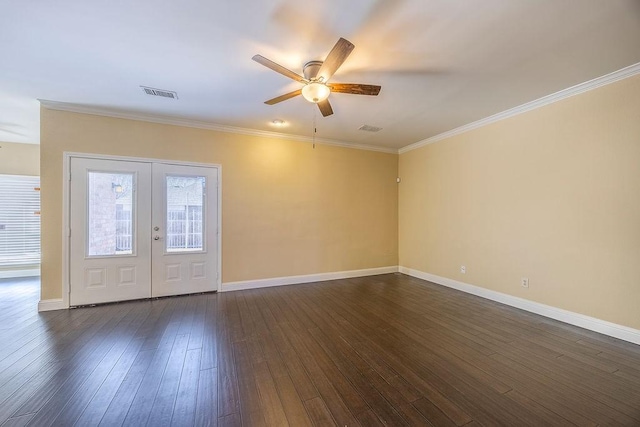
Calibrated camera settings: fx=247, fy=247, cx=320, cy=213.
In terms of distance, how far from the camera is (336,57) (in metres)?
2.09

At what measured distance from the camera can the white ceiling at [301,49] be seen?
1.91m

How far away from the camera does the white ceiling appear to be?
1.91m

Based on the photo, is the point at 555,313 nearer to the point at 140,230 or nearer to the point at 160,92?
the point at 160,92

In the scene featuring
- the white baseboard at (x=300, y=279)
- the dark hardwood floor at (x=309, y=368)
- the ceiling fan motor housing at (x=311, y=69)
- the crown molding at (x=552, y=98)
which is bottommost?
the dark hardwood floor at (x=309, y=368)

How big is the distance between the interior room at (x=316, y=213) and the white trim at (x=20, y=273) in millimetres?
29

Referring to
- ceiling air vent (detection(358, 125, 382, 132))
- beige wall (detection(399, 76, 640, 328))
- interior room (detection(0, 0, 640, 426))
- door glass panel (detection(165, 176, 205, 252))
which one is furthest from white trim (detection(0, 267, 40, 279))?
beige wall (detection(399, 76, 640, 328))

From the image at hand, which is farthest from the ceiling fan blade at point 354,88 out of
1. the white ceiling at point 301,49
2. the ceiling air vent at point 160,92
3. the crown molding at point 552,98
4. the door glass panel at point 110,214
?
the door glass panel at point 110,214

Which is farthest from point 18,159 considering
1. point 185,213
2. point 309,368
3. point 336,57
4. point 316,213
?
point 309,368

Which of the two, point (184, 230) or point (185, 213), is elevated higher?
point (185, 213)

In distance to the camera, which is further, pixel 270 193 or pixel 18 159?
pixel 18 159

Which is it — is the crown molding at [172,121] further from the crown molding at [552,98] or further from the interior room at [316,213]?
the crown molding at [552,98]

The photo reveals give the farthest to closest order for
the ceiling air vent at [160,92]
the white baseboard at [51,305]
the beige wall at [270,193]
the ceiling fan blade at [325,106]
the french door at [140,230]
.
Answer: the french door at [140,230] < the beige wall at [270,193] < the white baseboard at [51,305] < the ceiling air vent at [160,92] < the ceiling fan blade at [325,106]

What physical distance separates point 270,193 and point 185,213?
150 cm

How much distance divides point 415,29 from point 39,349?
4681 millimetres
